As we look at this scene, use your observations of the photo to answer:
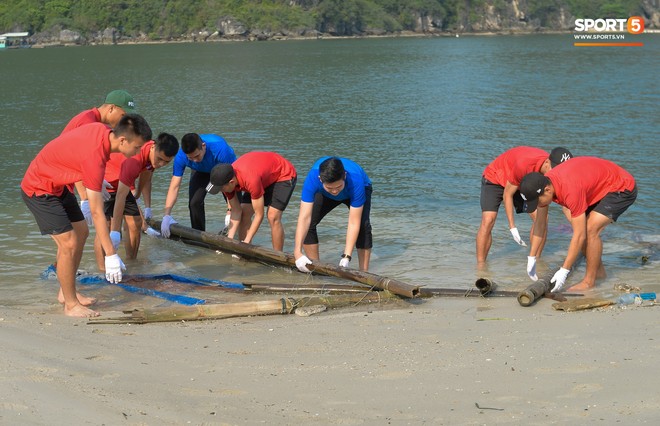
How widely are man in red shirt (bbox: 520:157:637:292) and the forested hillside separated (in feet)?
357

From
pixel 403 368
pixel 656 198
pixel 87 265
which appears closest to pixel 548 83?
pixel 656 198

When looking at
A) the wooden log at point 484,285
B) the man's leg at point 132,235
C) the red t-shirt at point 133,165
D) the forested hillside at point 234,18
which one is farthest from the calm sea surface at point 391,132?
the forested hillside at point 234,18

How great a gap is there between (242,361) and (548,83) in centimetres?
3922

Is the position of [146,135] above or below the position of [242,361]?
above

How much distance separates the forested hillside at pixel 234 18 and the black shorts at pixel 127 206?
106 metres

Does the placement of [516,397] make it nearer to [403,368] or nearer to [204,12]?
[403,368]

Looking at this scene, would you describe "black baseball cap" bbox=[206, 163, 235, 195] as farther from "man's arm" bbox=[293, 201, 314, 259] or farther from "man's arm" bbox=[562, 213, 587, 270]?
"man's arm" bbox=[562, 213, 587, 270]

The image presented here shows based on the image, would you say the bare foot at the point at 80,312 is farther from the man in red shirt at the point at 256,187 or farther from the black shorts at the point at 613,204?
the black shorts at the point at 613,204

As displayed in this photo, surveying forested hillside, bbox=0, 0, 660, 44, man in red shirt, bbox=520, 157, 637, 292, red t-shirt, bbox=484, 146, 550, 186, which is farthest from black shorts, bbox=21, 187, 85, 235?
forested hillside, bbox=0, 0, 660, 44

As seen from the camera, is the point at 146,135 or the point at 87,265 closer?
the point at 146,135

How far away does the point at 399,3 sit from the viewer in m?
136

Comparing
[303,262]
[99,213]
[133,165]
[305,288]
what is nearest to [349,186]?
[303,262]

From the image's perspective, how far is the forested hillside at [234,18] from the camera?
114m

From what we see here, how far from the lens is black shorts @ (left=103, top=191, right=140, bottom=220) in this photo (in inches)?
383
